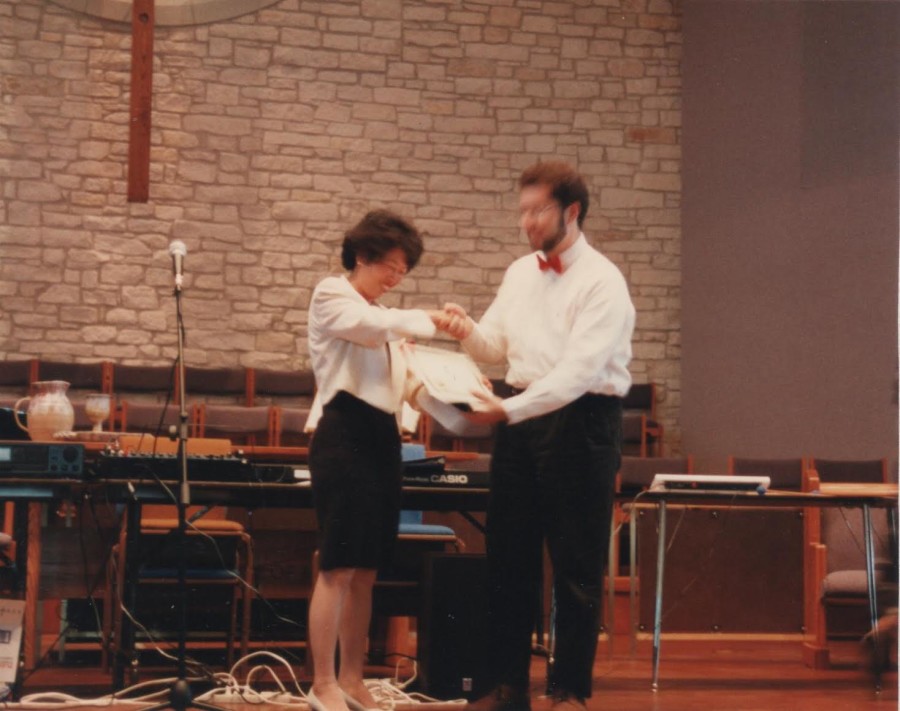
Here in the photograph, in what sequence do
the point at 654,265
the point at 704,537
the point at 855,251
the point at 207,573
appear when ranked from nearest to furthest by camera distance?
the point at 207,573 → the point at 704,537 → the point at 855,251 → the point at 654,265

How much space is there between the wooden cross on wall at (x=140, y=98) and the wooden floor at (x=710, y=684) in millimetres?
4585

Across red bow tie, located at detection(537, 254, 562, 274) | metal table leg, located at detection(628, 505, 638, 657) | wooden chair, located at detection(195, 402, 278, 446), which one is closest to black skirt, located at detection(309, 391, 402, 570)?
red bow tie, located at detection(537, 254, 562, 274)

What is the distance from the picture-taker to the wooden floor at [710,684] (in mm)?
3895

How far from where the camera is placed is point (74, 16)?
9391 millimetres

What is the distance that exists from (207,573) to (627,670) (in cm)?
169

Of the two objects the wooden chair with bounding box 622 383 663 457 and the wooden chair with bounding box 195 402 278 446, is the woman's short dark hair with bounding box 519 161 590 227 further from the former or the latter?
the wooden chair with bounding box 622 383 663 457

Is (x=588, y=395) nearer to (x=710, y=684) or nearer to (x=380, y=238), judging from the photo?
(x=380, y=238)

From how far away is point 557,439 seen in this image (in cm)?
300

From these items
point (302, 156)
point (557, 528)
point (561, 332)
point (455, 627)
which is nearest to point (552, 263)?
point (561, 332)

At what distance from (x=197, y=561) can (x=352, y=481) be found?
144 centimetres

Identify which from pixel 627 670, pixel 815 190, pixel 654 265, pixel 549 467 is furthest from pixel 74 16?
pixel 549 467

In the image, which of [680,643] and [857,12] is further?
[857,12]

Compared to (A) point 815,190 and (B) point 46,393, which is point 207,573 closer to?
(B) point 46,393

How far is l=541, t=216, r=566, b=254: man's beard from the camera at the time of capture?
3.10 meters
